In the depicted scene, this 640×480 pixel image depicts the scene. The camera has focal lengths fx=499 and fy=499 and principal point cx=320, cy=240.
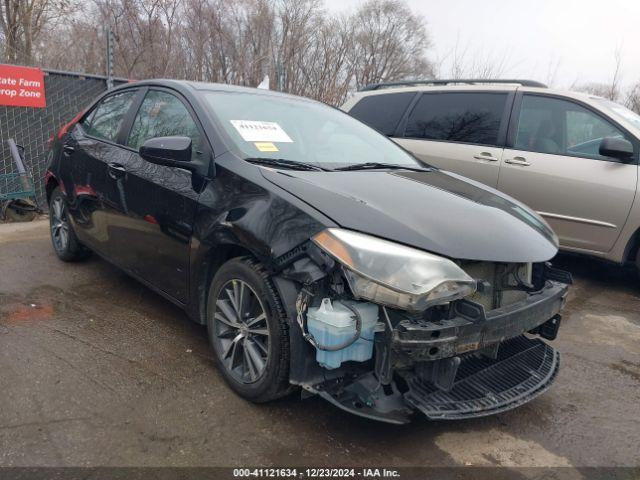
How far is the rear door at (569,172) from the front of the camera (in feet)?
14.8

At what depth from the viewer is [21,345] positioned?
9.94ft

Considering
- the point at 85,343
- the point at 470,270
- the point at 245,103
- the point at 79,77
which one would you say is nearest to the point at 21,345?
the point at 85,343

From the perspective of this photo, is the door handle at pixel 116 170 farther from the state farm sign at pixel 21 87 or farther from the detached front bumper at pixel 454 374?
the state farm sign at pixel 21 87

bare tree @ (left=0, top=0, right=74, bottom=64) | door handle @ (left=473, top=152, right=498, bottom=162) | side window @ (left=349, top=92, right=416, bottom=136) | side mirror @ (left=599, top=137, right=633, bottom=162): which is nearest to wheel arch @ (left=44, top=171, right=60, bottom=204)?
side window @ (left=349, top=92, right=416, bottom=136)

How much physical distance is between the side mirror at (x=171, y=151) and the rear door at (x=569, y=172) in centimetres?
343

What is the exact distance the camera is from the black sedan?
2.05 meters

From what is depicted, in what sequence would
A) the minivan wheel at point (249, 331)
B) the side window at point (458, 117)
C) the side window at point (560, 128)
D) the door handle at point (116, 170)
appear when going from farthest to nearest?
1. the side window at point (458, 117)
2. the side window at point (560, 128)
3. the door handle at point (116, 170)
4. the minivan wheel at point (249, 331)

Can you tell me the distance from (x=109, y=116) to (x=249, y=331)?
2443 millimetres

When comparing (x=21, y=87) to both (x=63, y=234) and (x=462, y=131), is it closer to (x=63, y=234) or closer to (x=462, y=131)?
(x=63, y=234)

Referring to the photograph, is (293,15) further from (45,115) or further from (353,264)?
(353,264)

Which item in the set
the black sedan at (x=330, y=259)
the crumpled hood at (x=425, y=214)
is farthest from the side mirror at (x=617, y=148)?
the crumpled hood at (x=425, y=214)

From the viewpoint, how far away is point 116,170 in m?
3.44

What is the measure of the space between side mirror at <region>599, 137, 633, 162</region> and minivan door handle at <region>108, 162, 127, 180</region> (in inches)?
157

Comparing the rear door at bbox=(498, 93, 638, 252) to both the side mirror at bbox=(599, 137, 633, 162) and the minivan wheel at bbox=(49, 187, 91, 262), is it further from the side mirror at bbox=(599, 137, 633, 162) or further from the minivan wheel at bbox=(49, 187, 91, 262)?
the minivan wheel at bbox=(49, 187, 91, 262)
